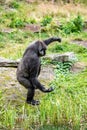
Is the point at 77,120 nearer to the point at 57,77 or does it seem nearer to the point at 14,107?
the point at 14,107

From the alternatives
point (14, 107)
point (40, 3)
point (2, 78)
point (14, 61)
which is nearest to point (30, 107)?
point (14, 107)

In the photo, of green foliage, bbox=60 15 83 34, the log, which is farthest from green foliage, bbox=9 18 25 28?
the log

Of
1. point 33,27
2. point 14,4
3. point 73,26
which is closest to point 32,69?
point 73,26

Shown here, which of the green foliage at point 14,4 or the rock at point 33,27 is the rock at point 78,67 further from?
the green foliage at point 14,4

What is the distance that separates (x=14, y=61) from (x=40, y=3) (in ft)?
42.3

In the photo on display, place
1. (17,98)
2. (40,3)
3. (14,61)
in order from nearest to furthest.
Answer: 1. (17,98)
2. (14,61)
3. (40,3)

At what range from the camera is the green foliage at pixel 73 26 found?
56.6ft

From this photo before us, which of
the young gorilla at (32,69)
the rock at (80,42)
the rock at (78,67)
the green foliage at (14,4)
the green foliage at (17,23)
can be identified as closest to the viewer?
the young gorilla at (32,69)

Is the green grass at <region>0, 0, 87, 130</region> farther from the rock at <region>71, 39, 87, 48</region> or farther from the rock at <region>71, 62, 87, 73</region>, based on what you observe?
the rock at <region>71, 39, 87, 48</region>

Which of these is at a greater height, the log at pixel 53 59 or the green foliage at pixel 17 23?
the log at pixel 53 59

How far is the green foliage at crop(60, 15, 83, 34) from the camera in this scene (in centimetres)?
1726

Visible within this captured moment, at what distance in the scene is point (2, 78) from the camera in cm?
1038

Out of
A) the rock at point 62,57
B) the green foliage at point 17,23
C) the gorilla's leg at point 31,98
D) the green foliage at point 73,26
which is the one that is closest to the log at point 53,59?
the rock at point 62,57

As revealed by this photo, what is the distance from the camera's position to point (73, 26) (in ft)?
57.1
